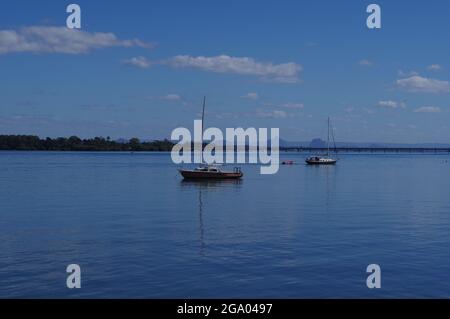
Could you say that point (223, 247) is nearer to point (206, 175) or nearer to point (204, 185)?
point (204, 185)

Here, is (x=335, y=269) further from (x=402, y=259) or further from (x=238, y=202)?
(x=238, y=202)

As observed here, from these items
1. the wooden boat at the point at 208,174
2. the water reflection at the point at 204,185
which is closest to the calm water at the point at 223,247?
the water reflection at the point at 204,185

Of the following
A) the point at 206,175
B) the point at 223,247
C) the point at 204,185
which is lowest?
the point at 223,247

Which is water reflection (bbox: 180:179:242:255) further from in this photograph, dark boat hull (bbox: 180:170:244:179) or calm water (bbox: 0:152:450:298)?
calm water (bbox: 0:152:450:298)

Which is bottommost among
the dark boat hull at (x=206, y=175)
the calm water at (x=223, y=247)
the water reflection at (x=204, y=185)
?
the calm water at (x=223, y=247)

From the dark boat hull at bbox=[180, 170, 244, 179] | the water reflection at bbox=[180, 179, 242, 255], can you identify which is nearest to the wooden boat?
the dark boat hull at bbox=[180, 170, 244, 179]

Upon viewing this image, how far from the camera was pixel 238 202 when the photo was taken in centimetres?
6575

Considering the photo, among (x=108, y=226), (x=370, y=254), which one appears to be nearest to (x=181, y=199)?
(x=108, y=226)

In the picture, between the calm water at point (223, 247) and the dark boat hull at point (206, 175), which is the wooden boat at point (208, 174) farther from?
the calm water at point (223, 247)

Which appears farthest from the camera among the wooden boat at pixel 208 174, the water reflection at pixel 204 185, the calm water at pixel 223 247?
the wooden boat at pixel 208 174

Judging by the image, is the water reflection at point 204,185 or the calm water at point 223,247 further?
the water reflection at point 204,185

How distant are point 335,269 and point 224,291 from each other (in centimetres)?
689

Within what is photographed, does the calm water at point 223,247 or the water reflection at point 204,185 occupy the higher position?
the water reflection at point 204,185

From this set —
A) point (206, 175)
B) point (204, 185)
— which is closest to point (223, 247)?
point (204, 185)
